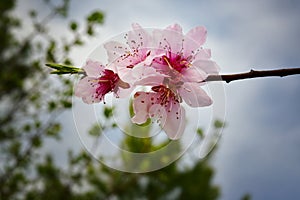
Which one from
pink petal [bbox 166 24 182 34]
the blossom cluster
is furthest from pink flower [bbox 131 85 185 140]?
pink petal [bbox 166 24 182 34]

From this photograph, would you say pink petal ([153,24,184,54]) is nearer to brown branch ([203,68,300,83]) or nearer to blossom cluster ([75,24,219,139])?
blossom cluster ([75,24,219,139])

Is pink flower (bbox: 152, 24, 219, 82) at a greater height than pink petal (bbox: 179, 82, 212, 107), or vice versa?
pink flower (bbox: 152, 24, 219, 82)

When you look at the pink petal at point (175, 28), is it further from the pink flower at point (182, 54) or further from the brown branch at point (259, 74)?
the brown branch at point (259, 74)

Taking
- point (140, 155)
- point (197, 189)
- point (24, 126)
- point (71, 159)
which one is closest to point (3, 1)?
point (24, 126)

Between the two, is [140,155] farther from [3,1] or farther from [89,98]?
[3,1]

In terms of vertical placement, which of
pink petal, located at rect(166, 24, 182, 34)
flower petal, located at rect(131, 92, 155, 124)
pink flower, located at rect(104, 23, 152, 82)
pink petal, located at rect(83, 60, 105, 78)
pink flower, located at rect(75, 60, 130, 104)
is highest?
pink petal, located at rect(166, 24, 182, 34)

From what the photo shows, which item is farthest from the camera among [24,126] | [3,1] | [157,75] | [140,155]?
[3,1]

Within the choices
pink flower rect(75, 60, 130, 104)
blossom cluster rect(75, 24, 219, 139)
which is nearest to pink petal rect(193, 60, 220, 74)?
blossom cluster rect(75, 24, 219, 139)
